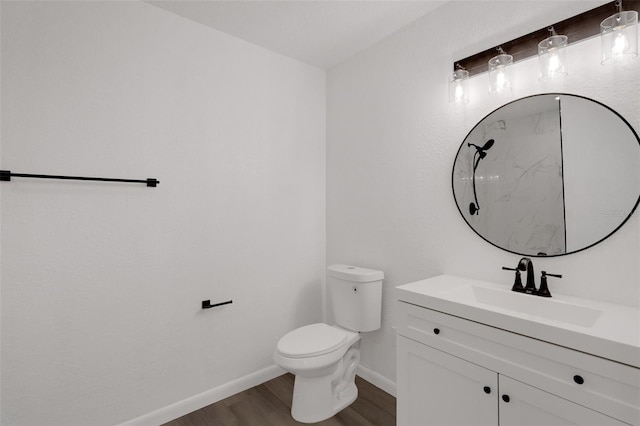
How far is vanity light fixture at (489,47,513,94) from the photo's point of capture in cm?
153

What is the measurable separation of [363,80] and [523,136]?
1.22 m

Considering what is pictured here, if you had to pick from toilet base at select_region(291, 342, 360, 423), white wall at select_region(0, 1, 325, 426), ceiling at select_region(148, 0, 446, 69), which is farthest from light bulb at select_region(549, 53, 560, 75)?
toilet base at select_region(291, 342, 360, 423)

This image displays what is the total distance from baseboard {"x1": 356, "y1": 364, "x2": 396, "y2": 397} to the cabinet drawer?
861 millimetres

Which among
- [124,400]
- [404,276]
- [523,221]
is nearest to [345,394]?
[404,276]

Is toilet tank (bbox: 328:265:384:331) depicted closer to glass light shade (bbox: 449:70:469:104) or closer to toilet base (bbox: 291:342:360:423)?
toilet base (bbox: 291:342:360:423)

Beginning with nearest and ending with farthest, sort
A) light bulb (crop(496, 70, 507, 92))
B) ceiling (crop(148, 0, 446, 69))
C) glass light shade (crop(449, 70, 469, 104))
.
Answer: light bulb (crop(496, 70, 507, 92))
glass light shade (crop(449, 70, 469, 104))
ceiling (crop(148, 0, 446, 69))

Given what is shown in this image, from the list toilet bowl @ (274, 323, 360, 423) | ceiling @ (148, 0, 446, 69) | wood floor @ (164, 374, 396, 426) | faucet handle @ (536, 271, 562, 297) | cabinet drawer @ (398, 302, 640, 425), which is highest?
ceiling @ (148, 0, 446, 69)

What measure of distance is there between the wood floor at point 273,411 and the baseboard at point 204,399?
30 millimetres

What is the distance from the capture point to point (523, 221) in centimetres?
152

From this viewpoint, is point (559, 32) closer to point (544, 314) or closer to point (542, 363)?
point (544, 314)

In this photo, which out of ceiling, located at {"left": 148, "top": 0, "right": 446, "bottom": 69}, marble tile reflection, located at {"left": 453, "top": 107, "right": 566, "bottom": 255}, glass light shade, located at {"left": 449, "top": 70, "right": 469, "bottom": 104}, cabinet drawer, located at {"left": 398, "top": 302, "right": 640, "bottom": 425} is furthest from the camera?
ceiling, located at {"left": 148, "top": 0, "right": 446, "bottom": 69}

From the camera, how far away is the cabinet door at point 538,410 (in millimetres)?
963

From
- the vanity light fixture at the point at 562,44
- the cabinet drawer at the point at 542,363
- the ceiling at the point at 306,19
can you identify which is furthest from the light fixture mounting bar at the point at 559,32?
the cabinet drawer at the point at 542,363

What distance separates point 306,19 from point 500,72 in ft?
3.92
